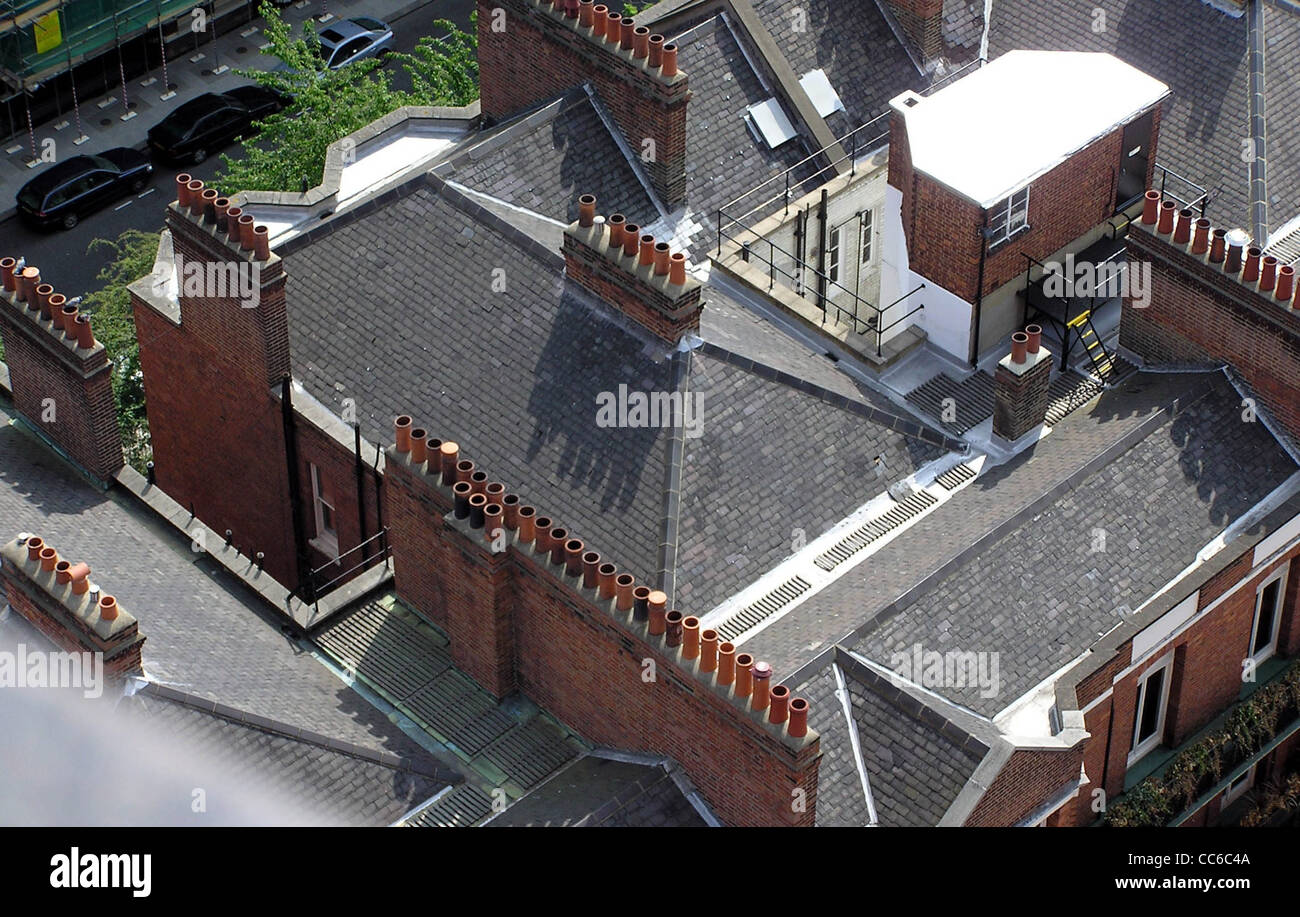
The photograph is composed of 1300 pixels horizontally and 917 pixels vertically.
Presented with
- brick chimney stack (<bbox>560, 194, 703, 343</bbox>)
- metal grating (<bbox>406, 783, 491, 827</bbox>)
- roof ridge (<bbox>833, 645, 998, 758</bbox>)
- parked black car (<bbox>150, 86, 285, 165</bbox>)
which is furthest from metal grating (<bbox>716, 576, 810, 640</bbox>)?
parked black car (<bbox>150, 86, 285, 165</bbox>)

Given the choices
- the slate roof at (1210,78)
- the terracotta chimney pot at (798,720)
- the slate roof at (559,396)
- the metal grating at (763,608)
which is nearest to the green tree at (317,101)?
the slate roof at (559,396)

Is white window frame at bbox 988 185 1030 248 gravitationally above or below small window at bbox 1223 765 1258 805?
above

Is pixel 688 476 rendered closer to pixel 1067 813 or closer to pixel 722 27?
pixel 1067 813

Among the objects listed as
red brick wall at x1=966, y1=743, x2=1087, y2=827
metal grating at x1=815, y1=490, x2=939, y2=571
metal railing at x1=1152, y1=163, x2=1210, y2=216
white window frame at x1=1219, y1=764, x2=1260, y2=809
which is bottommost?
white window frame at x1=1219, y1=764, x2=1260, y2=809

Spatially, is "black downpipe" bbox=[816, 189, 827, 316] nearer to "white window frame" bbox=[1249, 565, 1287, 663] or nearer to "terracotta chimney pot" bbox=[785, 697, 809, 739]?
"white window frame" bbox=[1249, 565, 1287, 663]

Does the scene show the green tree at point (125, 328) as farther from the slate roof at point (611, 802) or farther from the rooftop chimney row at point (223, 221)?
the slate roof at point (611, 802)

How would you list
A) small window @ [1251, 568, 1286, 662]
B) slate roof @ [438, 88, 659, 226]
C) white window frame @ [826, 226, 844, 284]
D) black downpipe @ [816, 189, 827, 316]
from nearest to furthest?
1. small window @ [1251, 568, 1286, 662]
2. slate roof @ [438, 88, 659, 226]
3. black downpipe @ [816, 189, 827, 316]
4. white window frame @ [826, 226, 844, 284]
